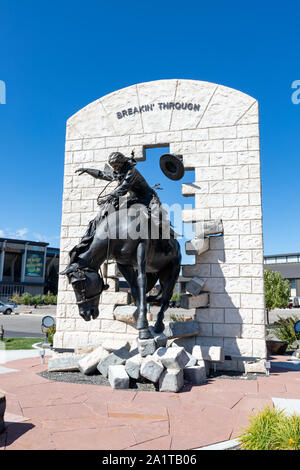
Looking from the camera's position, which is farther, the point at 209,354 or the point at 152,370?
the point at 209,354

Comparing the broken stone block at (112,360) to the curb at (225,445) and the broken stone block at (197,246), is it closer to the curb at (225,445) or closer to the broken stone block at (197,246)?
the broken stone block at (197,246)

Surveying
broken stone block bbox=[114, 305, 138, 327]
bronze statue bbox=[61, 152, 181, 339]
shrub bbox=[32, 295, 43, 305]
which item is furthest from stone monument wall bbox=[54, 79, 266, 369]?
shrub bbox=[32, 295, 43, 305]

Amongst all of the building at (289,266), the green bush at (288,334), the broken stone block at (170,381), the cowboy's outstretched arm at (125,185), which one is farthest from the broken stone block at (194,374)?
the building at (289,266)

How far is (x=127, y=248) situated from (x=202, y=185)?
2701mm

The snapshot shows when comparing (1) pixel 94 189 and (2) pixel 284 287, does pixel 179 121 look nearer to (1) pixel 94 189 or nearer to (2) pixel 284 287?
(1) pixel 94 189

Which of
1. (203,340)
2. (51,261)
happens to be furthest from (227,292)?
(51,261)

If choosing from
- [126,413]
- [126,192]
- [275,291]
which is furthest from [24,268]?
[126,413]

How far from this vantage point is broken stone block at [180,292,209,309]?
650 centimetres

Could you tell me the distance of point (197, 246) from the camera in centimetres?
675

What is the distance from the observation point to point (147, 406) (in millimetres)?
3852

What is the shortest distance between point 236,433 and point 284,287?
2306 cm

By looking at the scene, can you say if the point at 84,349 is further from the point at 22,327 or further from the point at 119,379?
the point at 22,327

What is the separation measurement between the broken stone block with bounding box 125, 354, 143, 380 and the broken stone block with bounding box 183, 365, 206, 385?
79 centimetres

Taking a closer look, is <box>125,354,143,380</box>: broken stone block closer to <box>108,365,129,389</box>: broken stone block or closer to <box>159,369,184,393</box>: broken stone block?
<box>108,365,129,389</box>: broken stone block
